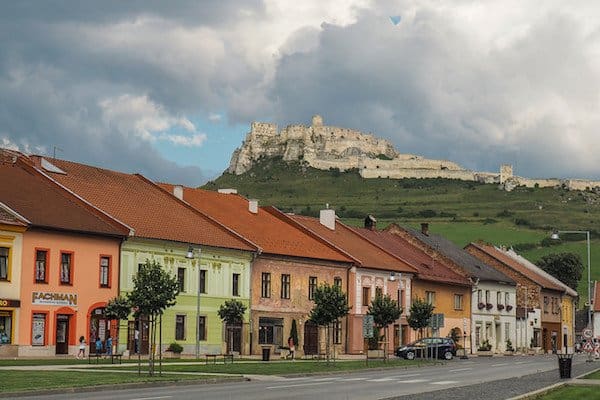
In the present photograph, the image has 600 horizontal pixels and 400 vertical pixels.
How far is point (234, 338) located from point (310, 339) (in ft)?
27.0

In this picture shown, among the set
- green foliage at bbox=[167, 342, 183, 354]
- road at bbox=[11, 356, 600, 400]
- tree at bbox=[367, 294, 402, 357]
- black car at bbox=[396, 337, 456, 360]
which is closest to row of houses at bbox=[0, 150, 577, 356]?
green foliage at bbox=[167, 342, 183, 354]

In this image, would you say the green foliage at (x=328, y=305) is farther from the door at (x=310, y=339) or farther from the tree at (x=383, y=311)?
the door at (x=310, y=339)

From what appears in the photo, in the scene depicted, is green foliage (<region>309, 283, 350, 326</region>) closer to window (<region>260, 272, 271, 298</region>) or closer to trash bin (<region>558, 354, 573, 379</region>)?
window (<region>260, 272, 271, 298</region>)

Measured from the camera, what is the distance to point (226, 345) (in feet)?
219

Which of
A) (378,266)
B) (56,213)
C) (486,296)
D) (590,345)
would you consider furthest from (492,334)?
(56,213)

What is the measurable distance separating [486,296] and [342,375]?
176 feet

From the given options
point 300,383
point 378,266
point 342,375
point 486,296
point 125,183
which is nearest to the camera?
point 300,383

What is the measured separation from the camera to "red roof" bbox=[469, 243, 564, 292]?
358ft

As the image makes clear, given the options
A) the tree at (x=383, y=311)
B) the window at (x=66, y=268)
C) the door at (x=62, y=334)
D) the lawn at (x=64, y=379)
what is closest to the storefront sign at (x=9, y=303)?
the door at (x=62, y=334)

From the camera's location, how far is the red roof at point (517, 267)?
4291 inches

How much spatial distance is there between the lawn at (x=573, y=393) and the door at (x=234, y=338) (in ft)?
114

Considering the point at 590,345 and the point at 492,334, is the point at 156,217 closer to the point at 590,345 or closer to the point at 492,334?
the point at 590,345

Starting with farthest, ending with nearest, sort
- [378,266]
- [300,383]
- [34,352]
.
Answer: [378,266] → [34,352] → [300,383]

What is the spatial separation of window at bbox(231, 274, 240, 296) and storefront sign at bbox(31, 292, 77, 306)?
527 inches
